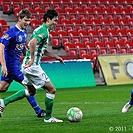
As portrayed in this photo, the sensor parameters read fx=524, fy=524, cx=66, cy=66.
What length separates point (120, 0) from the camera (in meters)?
27.9

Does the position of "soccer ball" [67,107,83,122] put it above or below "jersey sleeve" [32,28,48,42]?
below

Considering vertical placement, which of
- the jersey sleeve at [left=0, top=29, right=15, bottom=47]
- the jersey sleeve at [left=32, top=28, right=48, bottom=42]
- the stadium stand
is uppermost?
the jersey sleeve at [left=32, top=28, right=48, bottom=42]

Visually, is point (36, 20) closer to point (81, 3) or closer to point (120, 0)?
point (81, 3)

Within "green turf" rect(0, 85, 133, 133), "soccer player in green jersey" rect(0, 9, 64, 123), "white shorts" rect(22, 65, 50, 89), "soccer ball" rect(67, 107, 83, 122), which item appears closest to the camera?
"green turf" rect(0, 85, 133, 133)

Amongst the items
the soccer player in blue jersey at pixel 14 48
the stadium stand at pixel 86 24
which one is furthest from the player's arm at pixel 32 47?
the stadium stand at pixel 86 24

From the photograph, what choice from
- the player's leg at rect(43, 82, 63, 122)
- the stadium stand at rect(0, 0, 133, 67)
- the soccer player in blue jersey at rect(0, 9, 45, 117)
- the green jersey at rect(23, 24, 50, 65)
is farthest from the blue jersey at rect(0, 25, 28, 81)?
the stadium stand at rect(0, 0, 133, 67)

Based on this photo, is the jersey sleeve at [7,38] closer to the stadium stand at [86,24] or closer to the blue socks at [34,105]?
the blue socks at [34,105]

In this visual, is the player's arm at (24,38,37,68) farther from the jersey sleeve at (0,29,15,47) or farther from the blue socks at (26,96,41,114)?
the blue socks at (26,96,41,114)

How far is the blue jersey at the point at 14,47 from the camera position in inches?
352

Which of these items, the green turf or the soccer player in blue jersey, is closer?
the green turf

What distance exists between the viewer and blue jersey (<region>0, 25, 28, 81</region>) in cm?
893

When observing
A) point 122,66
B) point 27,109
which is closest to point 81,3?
point 122,66

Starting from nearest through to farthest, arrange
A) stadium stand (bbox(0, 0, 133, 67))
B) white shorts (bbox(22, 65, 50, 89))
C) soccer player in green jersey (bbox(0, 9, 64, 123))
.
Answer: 1. soccer player in green jersey (bbox(0, 9, 64, 123))
2. white shorts (bbox(22, 65, 50, 89))
3. stadium stand (bbox(0, 0, 133, 67))

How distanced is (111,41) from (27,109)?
46.9 ft
